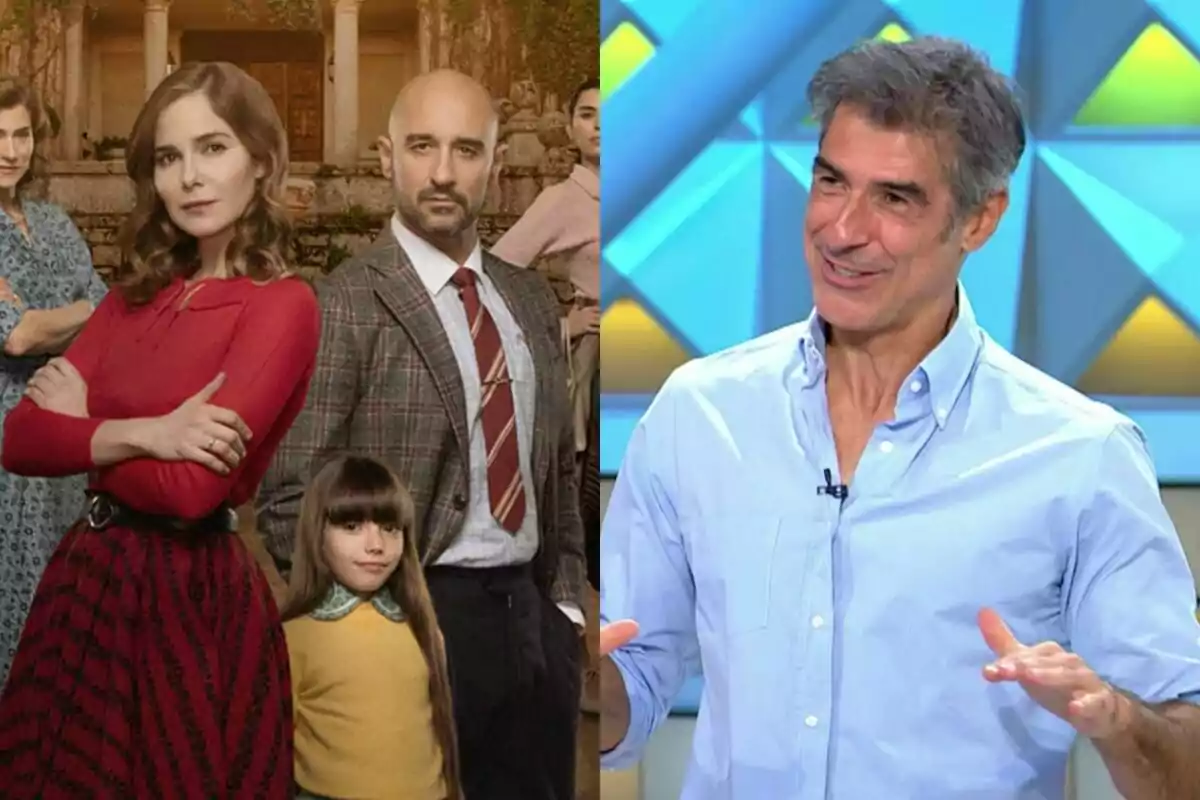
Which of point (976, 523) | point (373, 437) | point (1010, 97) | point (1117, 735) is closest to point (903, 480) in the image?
point (976, 523)

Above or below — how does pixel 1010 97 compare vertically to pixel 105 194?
above

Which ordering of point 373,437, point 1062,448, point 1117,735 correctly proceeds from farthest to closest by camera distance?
1. point 373,437
2. point 1062,448
3. point 1117,735

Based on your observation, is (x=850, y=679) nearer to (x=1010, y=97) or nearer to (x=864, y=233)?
(x=864, y=233)

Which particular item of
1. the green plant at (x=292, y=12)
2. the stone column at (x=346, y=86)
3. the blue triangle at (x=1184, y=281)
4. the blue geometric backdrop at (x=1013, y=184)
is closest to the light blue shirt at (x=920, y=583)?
the blue geometric backdrop at (x=1013, y=184)

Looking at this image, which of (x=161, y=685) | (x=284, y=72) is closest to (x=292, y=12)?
(x=284, y=72)

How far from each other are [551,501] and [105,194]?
819mm

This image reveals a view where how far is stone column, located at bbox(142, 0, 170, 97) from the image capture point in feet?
6.55

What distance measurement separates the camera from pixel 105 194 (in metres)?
1.99

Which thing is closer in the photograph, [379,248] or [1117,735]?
[1117,735]

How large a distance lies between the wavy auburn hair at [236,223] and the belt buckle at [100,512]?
0.29 meters

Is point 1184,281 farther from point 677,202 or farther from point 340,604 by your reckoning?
point 340,604

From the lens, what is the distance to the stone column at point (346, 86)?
200 centimetres

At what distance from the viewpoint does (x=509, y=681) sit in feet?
6.62

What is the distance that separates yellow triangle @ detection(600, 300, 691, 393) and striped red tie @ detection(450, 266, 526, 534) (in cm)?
16
